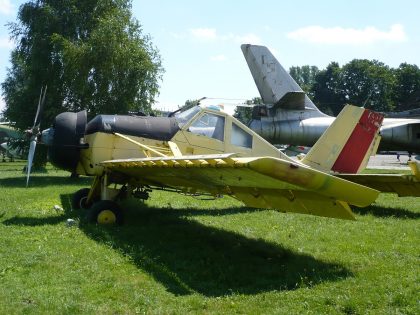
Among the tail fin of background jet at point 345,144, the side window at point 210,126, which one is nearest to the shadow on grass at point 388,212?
the tail fin of background jet at point 345,144

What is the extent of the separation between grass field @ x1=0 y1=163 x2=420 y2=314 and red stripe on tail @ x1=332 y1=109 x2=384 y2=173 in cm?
112

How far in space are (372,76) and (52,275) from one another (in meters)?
82.7

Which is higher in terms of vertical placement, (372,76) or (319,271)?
(372,76)

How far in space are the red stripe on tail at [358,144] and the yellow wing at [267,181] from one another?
3.24 m

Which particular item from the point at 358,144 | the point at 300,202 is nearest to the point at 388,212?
the point at 358,144

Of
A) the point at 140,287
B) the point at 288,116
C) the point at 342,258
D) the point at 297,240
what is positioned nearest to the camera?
the point at 140,287

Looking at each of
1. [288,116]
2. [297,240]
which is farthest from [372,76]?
[297,240]

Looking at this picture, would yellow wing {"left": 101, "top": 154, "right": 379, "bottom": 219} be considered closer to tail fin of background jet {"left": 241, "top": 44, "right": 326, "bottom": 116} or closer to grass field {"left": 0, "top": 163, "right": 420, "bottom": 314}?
grass field {"left": 0, "top": 163, "right": 420, "bottom": 314}

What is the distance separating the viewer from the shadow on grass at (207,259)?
4.86 meters

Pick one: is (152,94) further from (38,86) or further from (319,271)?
(319,271)

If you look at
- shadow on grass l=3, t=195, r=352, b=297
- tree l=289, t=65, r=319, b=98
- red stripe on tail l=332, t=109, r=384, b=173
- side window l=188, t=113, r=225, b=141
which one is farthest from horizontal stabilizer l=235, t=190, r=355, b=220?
tree l=289, t=65, r=319, b=98

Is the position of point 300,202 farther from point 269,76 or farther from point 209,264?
point 269,76

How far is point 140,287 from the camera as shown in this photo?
462 centimetres

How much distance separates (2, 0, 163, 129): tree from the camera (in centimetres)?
1941
